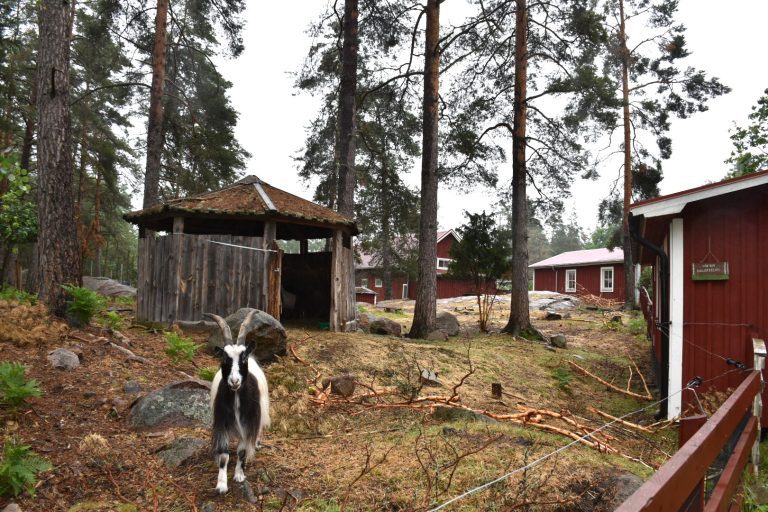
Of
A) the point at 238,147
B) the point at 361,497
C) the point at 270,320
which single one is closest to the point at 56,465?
the point at 361,497

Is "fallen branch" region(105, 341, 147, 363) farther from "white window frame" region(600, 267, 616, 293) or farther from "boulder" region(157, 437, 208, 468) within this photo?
"white window frame" region(600, 267, 616, 293)

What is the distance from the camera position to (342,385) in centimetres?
768

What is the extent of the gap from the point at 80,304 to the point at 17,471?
15.7ft

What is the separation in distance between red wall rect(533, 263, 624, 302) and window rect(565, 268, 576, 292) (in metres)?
0.32

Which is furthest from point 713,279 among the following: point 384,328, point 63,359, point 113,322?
point 113,322

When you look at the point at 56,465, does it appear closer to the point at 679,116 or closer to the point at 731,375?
the point at 731,375

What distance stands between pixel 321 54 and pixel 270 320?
12643mm

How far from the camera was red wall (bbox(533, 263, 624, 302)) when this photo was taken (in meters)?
31.6

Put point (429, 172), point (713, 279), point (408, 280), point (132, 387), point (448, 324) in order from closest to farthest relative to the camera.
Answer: point (132, 387) < point (713, 279) < point (429, 172) < point (448, 324) < point (408, 280)

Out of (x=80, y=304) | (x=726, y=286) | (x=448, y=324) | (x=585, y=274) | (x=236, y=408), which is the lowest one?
(x=448, y=324)

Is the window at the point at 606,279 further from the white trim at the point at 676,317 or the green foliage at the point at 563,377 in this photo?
the white trim at the point at 676,317

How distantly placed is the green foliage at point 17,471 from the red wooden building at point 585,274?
96.2ft

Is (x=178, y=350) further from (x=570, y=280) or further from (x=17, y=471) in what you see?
(x=570, y=280)

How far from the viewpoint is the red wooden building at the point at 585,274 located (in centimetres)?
3173
